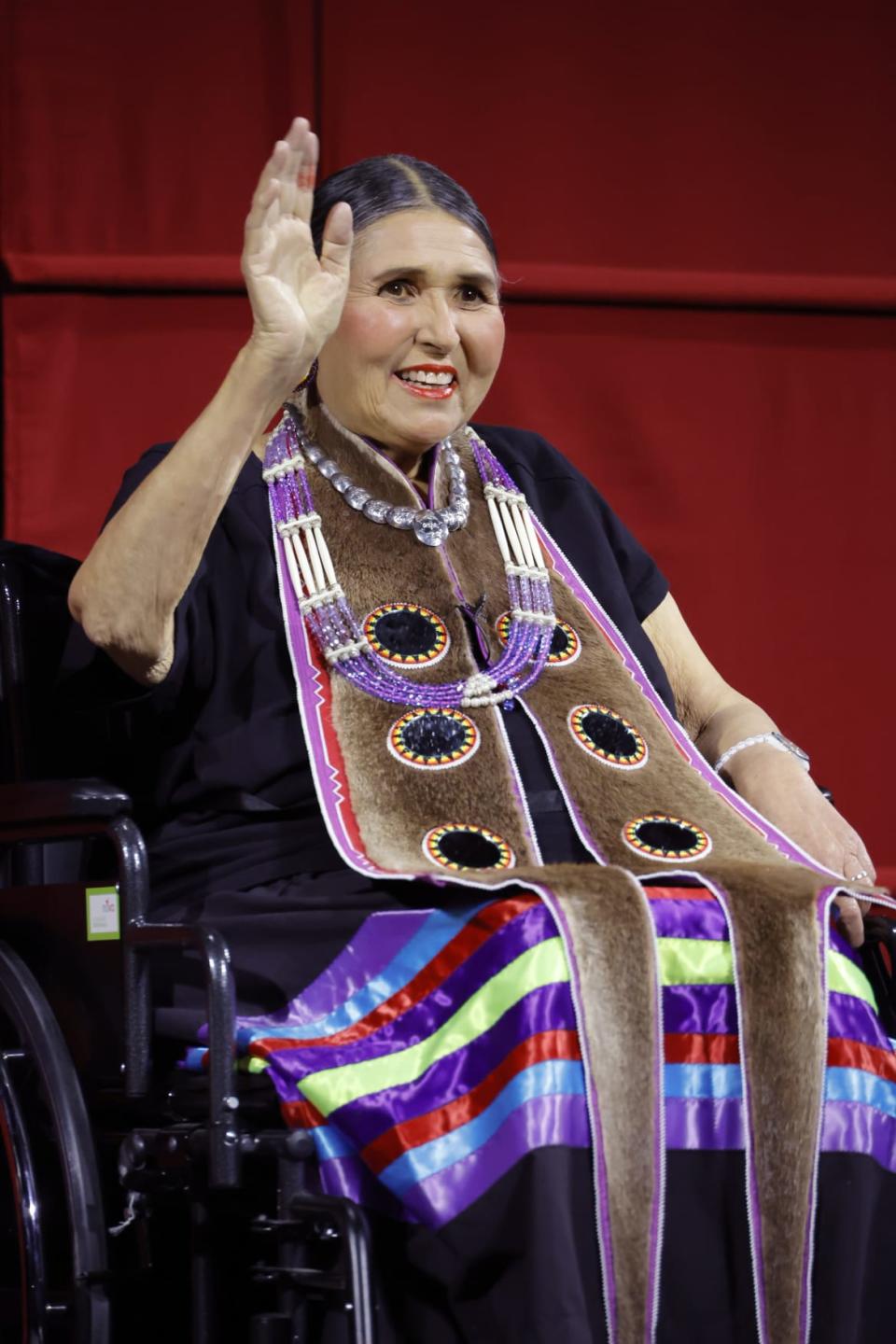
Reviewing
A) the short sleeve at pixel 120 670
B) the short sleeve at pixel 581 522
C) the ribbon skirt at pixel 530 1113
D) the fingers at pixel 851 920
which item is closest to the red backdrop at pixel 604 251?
the short sleeve at pixel 581 522

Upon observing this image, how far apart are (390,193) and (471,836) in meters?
0.80

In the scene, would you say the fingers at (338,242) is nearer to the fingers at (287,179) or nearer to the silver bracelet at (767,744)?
the fingers at (287,179)

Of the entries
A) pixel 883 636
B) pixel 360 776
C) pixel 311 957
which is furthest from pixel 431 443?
pixel 883 636

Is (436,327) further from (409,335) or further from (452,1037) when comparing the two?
(452,1037)

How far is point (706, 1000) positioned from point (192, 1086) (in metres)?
0.45

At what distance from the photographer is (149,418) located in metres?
2.80

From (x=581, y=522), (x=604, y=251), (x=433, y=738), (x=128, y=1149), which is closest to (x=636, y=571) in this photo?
(x=581, y=522)

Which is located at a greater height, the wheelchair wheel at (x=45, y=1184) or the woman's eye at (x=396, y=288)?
the woman's eye at (x=396, y=288)

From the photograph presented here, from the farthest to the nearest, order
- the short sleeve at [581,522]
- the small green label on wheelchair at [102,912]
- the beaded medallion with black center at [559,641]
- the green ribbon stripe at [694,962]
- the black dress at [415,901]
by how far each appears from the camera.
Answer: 1. the short sleeve at [581,522]
2. the beaded medallion with black center at [559,641]
3. the small green label on wheelchair at [102,912]
4. the green ribbon stripe at [694,962]
5. the black dress at [415,901]

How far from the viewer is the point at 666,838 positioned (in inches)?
69.5

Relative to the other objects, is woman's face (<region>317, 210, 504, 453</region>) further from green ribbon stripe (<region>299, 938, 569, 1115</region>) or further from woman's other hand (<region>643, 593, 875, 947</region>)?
green ribbon stripe (<region>299, 938, 569, 1115</region>)

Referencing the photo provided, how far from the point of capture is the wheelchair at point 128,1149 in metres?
1.41

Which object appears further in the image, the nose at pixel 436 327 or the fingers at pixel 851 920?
the nose at pixel 436 327

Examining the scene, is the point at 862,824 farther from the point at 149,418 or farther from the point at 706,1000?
the point at 706,1000
